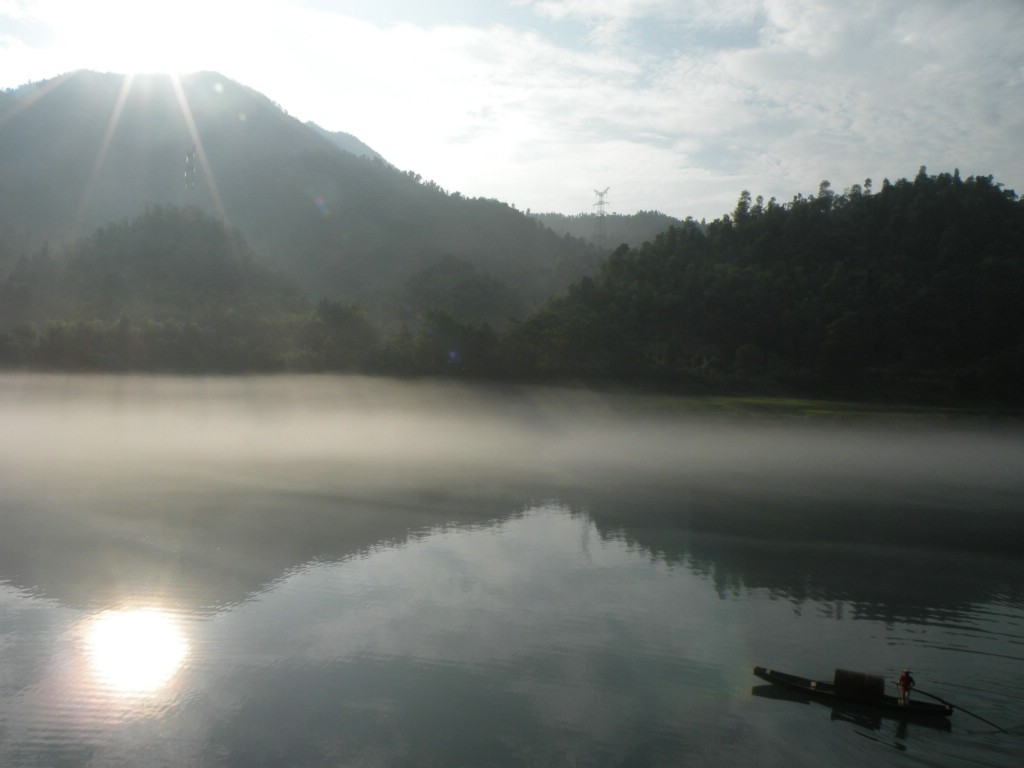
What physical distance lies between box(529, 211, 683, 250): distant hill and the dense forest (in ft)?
73.9

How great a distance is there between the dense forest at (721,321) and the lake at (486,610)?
17.0 meters

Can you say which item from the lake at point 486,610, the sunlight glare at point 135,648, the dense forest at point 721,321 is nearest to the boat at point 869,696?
the lake at point 486,610

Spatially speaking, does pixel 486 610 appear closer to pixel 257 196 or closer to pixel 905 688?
pixel 905 688

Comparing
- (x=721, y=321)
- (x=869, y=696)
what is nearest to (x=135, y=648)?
(x=869, y=696)

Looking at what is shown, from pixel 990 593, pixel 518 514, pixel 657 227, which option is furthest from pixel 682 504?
pixel 657 227

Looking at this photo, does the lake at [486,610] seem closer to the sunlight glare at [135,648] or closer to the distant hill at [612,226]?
the sunlight glare at [135,648]

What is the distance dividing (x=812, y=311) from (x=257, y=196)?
5054 cm

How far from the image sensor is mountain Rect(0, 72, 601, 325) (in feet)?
208

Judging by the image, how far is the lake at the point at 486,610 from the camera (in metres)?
7.35

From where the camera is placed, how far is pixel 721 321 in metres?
43.3

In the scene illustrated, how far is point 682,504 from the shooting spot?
18844 millimetres

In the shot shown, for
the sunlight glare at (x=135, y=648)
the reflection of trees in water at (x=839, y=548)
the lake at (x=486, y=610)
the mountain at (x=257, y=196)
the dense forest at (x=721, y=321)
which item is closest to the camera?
the lake at (x=486, y=610)

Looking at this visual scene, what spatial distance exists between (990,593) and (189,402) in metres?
34.0

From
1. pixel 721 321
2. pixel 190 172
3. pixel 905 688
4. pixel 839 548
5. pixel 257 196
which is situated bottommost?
pixel 839 548
